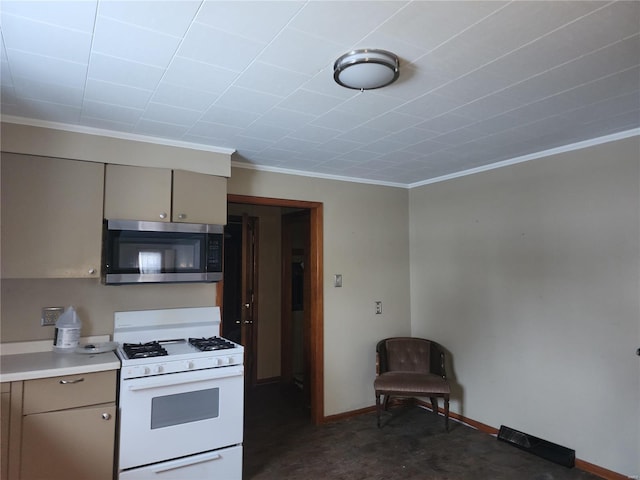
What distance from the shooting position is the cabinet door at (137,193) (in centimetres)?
259

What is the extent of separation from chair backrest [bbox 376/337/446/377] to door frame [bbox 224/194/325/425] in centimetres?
59

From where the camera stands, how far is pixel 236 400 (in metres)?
2.56

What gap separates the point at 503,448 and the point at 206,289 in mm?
2706

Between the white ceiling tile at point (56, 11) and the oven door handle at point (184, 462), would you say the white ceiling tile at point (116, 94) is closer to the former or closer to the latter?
the white ceiling tile at point (56, 11)

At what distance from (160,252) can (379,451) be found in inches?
89.8

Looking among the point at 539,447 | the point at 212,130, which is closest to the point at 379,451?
the point at 539,447

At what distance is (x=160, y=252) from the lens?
8.87 ft

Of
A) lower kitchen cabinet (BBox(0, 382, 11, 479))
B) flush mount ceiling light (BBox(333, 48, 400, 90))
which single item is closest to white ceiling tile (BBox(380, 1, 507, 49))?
flush mount ceiling light (BBox(333, 48, 400, 90))

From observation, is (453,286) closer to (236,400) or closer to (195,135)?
(236,400)

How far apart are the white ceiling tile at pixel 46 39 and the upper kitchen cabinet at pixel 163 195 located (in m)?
1.03

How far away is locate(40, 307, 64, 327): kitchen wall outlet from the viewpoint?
2.55 m

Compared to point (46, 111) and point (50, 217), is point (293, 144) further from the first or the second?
point (50, 217)

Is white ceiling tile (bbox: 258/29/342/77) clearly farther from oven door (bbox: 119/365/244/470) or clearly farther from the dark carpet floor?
the dark carpet floor

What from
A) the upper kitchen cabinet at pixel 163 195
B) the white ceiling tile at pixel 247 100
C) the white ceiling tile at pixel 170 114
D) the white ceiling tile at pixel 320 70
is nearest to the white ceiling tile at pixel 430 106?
the white ceiling tile at pixel 320 70
